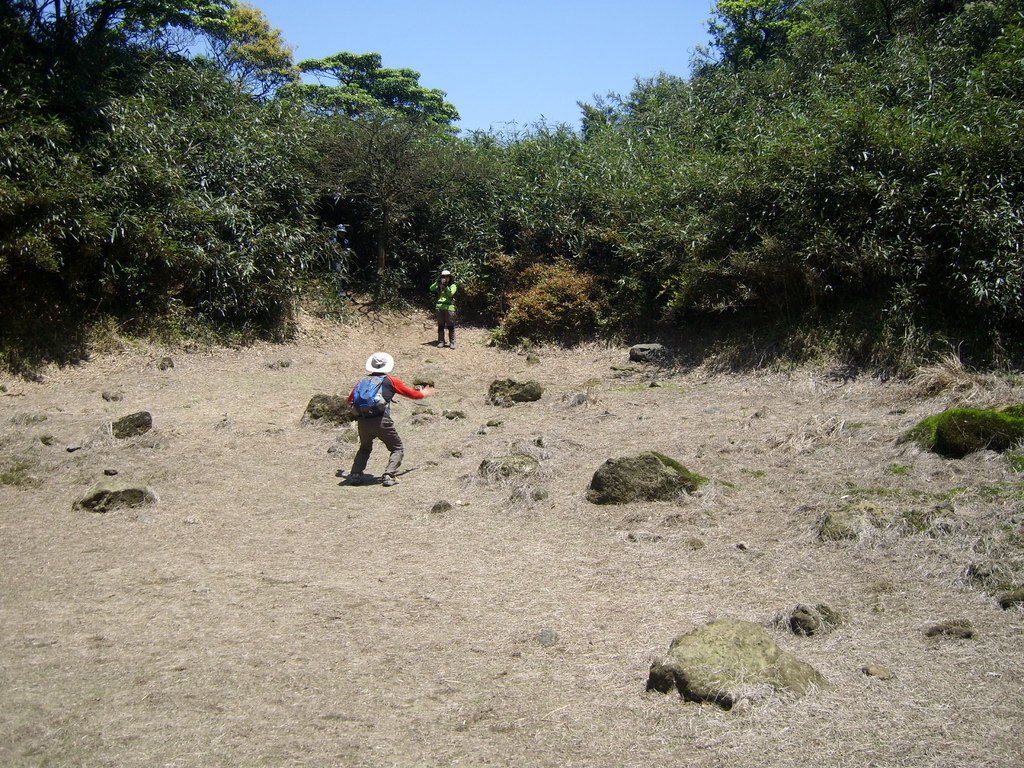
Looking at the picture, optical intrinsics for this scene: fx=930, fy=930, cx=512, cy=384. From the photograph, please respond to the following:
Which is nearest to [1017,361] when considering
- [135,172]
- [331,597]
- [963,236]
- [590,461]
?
[963,236]

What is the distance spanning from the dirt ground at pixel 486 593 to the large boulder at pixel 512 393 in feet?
3.66

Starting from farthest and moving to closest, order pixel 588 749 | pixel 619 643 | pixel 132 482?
pixel 132 482 < pixel 619 643 < pixel 588 749

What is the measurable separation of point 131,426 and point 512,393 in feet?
17.0

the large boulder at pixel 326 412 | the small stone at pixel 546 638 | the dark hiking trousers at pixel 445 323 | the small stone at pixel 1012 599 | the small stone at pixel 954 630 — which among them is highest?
the dark hiking trousers at pixel 445 323

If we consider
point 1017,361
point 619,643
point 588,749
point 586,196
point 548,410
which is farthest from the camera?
point 586,196

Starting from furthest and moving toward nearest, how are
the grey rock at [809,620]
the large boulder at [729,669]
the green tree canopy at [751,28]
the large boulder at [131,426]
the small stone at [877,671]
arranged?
the green tree canopy at [751,28]
the large boulder at [131,426]
the grey rock at [809,620]
the small stone at [877,671]
the large boulder at [729,669]

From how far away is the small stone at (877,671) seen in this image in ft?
15.7

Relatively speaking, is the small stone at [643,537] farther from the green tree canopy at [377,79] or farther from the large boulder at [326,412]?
the green tree canopy at [377,79]

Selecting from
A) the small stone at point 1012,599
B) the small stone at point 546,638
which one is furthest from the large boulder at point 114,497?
the small stone at point 1012,599

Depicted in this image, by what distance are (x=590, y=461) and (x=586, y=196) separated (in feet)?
31.3

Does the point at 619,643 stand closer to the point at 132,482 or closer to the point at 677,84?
the point at 132,482

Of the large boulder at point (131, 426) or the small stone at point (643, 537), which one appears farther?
the large boulder at point (131, 426)

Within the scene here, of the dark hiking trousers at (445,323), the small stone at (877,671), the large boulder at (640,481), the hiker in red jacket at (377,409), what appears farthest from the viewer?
the dark hiking trousers at (445,323)

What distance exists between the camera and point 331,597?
6539 millimetres
